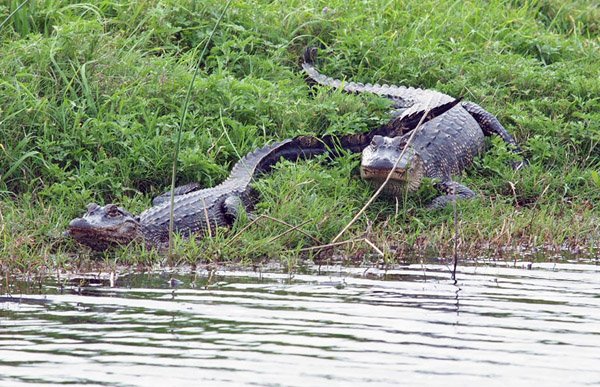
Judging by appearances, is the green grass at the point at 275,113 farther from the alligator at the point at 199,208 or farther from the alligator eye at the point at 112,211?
the alligator eye at the point at 112,211

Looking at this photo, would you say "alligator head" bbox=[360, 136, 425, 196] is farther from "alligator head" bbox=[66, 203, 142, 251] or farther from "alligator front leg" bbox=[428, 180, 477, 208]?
"alligator head" bbox=[66, 203, 142, 251]

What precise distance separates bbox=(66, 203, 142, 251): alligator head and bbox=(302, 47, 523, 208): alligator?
1.53 meters

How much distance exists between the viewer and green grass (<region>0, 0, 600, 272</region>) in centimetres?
662

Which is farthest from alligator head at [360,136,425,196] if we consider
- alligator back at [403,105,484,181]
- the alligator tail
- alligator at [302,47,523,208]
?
the alligator tail

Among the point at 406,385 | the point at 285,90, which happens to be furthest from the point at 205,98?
the point at 406,385

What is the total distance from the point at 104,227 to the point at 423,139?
263 centimetres

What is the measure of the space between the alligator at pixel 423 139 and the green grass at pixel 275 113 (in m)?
0.12

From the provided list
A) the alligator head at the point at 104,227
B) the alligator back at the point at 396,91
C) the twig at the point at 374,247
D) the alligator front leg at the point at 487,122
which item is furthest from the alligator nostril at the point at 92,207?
the alligator front leg at the point at 487,122

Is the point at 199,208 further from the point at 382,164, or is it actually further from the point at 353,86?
the point at 353,86

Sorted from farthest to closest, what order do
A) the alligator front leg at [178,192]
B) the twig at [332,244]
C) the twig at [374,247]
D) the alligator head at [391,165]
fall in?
the alligator head at [391,165] → the alligator front leg at [178,192] → the twig at [332,244] → the twig at [374,247]

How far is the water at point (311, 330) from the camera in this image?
3859 millimetres

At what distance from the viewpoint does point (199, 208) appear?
678 centimetres

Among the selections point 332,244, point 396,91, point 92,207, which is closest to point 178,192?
point 92,207

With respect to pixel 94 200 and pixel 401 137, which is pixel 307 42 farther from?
pixel 94 200
